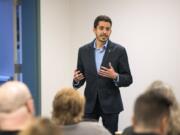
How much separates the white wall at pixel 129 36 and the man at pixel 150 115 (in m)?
2.69

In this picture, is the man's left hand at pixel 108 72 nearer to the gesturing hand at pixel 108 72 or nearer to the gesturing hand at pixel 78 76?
the gesturing hand at pixel 108 72

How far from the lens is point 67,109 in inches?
91.7


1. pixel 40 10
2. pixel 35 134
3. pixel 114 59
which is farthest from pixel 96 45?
pixel 35 134

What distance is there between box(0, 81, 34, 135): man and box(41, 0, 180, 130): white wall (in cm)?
242

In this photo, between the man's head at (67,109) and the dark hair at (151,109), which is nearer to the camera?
the dark hair at (151,109)

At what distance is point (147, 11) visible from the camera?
450cm

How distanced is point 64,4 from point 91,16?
35cm

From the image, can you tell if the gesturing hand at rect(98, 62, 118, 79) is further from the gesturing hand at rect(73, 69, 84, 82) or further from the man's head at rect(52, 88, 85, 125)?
the man's head at rect(52, 88, 85, 125)

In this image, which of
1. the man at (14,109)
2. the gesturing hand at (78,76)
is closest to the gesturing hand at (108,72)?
the gesturing hand at (78,76)

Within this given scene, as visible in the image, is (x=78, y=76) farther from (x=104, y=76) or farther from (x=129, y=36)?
(x=129, y=36)

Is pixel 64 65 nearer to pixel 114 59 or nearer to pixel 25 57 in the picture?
pixel 25 57

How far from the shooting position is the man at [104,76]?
348 centimetres

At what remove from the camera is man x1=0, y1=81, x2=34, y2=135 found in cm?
193

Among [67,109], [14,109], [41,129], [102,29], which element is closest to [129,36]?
[102,29]
